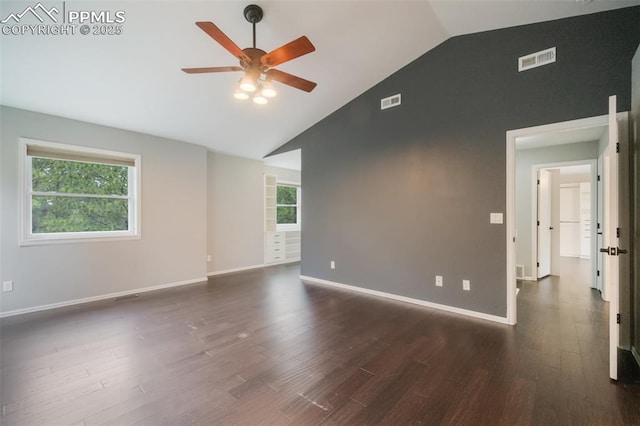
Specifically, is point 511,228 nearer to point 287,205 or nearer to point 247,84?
point 247,84

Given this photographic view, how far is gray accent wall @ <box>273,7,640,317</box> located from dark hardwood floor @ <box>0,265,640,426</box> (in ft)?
2.33

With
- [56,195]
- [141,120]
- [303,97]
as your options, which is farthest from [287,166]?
[56,195]

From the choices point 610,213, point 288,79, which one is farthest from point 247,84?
point 610,213

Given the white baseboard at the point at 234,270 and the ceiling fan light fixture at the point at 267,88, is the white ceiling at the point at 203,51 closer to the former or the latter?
the ceiling fan light fixture at the point at 267,88

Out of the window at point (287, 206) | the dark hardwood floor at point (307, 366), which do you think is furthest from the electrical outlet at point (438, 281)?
the window at point (287, 206)

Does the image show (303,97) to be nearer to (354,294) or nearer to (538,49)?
(538,49)

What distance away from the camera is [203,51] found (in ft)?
9.84

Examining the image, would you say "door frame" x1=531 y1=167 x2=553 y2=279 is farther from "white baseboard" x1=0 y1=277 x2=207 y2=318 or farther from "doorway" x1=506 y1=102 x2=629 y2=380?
"white baseboard" x1=0 y1=277 x2=207 y2=318

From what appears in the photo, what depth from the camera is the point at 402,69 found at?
4027 mm

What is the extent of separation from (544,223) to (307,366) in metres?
5.60

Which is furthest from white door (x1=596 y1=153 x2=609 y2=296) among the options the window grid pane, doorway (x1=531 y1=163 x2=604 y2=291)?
the window grid pane

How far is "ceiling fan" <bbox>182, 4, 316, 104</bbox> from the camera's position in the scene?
6.72 ft

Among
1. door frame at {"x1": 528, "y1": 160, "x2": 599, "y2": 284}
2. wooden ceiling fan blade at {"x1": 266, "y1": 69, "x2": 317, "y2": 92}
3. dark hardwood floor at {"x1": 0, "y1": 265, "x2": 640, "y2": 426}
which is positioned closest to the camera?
dark hardwood floor at {"x1": 0, "y1": 265, "x2": 640, "y2": 426}

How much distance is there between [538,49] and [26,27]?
16.8 ft
